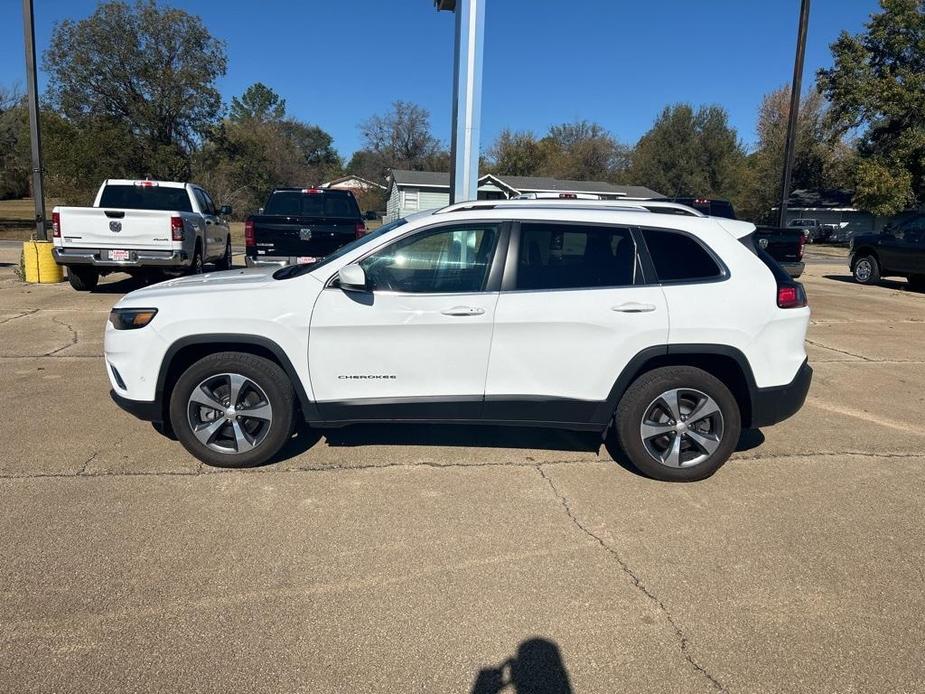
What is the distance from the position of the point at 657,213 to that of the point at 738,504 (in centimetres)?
197

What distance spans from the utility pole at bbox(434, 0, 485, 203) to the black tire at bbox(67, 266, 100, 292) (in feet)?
23.5

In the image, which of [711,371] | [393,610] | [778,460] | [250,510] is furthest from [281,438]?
[778,460]

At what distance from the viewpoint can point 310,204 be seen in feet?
42.1

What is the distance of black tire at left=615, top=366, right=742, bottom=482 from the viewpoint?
4.54 metres

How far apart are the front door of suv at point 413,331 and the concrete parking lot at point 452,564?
53cm

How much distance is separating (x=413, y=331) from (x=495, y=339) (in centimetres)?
52

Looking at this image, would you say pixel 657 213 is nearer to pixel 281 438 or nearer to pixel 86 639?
pixel 281 438

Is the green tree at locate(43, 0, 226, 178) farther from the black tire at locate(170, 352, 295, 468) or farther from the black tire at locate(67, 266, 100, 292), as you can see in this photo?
the black tire at locate(170, 352, 295, 468)

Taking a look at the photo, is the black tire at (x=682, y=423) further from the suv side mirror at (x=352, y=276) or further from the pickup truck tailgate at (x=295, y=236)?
the pickup truck tailgate at (x=295, y=236)

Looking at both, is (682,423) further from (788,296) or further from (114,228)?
(114,228)

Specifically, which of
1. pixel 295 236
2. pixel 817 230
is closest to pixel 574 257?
pixel 295 236

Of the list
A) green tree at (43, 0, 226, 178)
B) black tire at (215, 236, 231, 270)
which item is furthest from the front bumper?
green tree at (43, 0, 226, 178)

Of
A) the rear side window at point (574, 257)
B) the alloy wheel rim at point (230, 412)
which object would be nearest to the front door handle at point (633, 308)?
the rear side window at point (574, 257)

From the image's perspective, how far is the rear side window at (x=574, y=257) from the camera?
4531 millimetres
